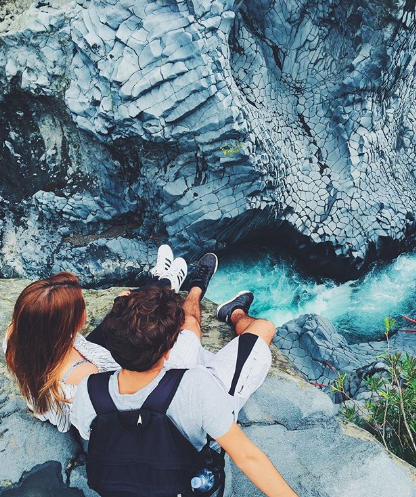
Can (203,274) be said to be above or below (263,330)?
above

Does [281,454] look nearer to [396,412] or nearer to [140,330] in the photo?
[396,412]

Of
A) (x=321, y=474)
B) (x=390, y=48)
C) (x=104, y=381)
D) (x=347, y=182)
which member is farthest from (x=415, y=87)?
(x=104, y=381)

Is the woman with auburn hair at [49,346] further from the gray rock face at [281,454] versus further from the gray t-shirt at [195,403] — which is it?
the gray t-shirt at [195,403]

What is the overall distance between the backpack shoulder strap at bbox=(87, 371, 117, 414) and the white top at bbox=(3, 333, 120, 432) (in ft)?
0.96

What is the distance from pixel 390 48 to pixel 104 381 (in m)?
4.53

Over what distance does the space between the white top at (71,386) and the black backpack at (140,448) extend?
31 cm

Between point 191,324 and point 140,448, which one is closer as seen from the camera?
point 140,448

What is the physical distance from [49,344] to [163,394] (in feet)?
1.68

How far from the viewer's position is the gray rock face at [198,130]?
3834 millimetres

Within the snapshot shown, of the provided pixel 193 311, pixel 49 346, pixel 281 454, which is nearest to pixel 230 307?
pixel 193 311

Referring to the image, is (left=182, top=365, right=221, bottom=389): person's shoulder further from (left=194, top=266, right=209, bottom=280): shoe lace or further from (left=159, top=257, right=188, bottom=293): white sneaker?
(left=194, top=266, right=209, bottom=280): shoe lace

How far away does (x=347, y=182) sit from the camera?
5066mm

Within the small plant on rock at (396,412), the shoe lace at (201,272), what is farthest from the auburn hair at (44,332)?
the shoe lace at (201,272)

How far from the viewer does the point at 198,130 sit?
157 inches
